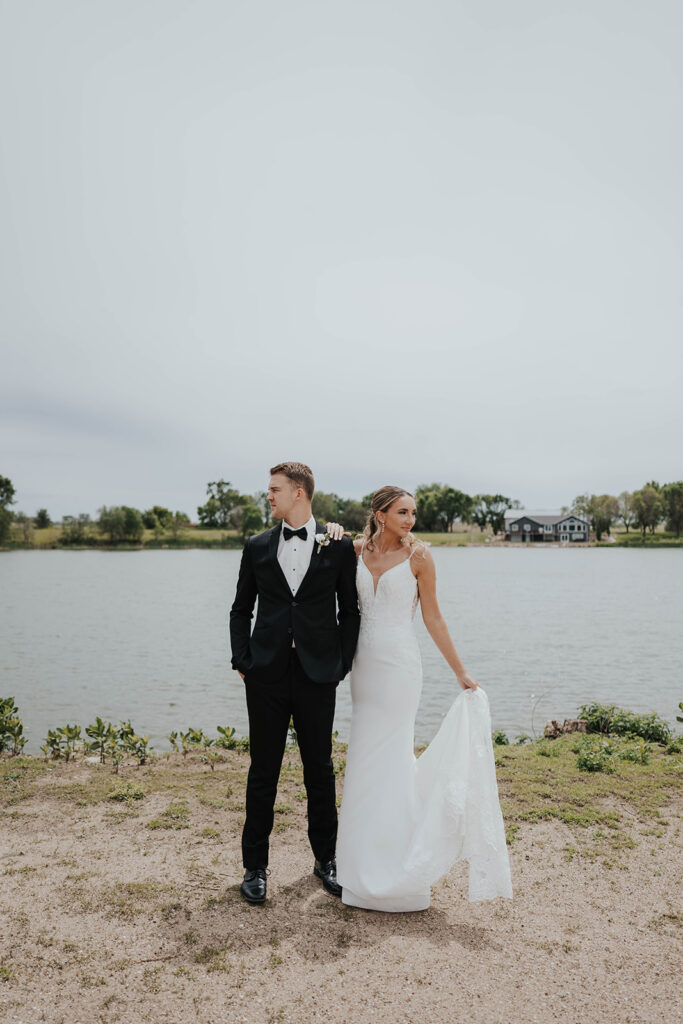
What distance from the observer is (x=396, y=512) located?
14.6ft

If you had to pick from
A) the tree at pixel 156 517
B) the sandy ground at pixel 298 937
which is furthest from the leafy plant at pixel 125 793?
the tree at pixel 156 517

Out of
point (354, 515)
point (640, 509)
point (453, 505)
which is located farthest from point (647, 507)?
point (354, 515)

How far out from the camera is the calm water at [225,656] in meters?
12.7

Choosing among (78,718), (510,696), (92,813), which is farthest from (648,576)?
(92,813)

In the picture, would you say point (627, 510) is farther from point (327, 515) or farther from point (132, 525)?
point (132, 525)

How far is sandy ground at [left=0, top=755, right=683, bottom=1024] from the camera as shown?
10.7 ft

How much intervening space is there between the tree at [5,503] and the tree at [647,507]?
110246 mm

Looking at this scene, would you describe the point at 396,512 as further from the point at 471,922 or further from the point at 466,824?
the point at 471,922

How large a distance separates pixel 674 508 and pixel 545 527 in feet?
77.0

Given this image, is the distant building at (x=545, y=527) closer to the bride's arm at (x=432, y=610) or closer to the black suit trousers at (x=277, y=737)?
the bride's arm at (x=432, y=610)

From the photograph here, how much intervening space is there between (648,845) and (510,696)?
28.2 ft

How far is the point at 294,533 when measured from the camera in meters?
4.40

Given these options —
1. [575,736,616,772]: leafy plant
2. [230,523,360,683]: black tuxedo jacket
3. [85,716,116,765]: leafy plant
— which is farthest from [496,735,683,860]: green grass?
[85,716,116,765]: leafy plant

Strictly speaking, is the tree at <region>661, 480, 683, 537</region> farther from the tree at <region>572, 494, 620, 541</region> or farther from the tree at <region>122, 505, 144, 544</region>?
the tree at <region>122, 505, 144, 544</region>
